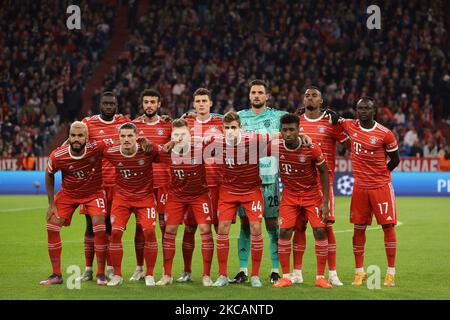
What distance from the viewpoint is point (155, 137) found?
10.9 meters

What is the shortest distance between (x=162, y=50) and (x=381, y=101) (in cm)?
822

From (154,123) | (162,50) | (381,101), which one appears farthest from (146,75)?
(154,123)

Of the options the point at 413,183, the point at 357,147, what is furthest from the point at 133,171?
the point at 413,183

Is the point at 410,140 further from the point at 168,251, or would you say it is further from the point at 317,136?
the point at 168,251

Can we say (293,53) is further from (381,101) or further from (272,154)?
(272,154)

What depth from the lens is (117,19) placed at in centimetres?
3472

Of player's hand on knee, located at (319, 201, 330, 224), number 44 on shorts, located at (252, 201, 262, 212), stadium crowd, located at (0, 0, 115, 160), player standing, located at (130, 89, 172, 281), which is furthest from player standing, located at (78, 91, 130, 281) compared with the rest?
stadium crowd, located at (0, 0, 115, 160)

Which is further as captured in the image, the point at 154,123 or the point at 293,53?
the point at 293,53

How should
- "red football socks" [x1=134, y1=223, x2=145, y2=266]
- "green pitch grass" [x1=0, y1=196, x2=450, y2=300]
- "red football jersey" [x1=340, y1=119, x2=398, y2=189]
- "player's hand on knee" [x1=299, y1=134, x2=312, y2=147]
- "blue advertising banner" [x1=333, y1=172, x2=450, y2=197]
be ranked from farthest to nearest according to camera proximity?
"blue advertising banner" [x1=333, y1=172, x2=450, y2=197], "red football socks" [x1=134, y1=223, x2=145, y2=266], "red football jersey" [x1=340, y1=119, x2=398, y2=189], "player's hand on knee" [x1=299, y1=134, x2=312, y2=147], "green pitch grass" [x1=0, y1=196, x2=450, y2=300]

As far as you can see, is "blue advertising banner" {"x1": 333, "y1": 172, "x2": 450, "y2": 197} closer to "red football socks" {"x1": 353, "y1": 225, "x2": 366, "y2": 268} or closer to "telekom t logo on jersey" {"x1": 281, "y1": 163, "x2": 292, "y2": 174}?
"red football socks" {"x1": 353, "y1": 225, "x2": 366, "y2": 268}

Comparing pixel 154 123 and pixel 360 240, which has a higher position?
pixel 154 123

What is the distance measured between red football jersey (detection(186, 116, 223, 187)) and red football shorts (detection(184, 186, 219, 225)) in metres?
0.08

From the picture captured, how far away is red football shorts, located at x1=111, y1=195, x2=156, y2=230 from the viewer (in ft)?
33.4

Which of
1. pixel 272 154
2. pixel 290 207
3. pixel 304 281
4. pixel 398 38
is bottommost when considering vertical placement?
pixel 304 281
